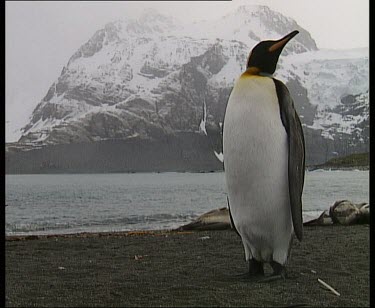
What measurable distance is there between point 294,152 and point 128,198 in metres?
0.89

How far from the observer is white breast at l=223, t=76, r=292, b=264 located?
2207mm

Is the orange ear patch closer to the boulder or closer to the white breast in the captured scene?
the white breast

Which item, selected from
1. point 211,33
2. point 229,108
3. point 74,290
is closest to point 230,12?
point 211,33

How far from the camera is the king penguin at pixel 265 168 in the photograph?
221 centimetres

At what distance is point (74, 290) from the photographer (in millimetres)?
2070

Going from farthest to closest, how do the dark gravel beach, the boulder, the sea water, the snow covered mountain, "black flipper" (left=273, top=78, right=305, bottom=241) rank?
the boulder
the sea water
the snow covered mountain
"black flipper" (left=273, top=78, right=305, bottom=241)
the dark gravel beach

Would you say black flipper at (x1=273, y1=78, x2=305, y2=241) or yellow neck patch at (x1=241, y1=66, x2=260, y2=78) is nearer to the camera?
black flipper at (x1=273, y1=78, x2=305, y2=241)

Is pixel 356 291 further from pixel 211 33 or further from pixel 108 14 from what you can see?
pixel 108 14

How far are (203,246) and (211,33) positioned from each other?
100cm

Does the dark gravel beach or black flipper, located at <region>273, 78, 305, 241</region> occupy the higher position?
black flipper, located at <region>273, 78, 305, 241</region>

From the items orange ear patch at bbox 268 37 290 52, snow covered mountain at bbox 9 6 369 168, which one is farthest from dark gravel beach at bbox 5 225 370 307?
orange ear patch at bbox 268 37 290 52

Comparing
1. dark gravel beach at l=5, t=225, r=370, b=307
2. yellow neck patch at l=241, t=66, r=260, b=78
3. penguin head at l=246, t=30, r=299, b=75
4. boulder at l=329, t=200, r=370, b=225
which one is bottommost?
dark gravel beach at l=5, t=225, r=370, b=307

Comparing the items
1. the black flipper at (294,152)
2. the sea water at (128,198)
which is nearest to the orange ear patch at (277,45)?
the black flipper at (294,152)

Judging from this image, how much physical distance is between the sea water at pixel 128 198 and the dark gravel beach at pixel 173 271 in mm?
66
